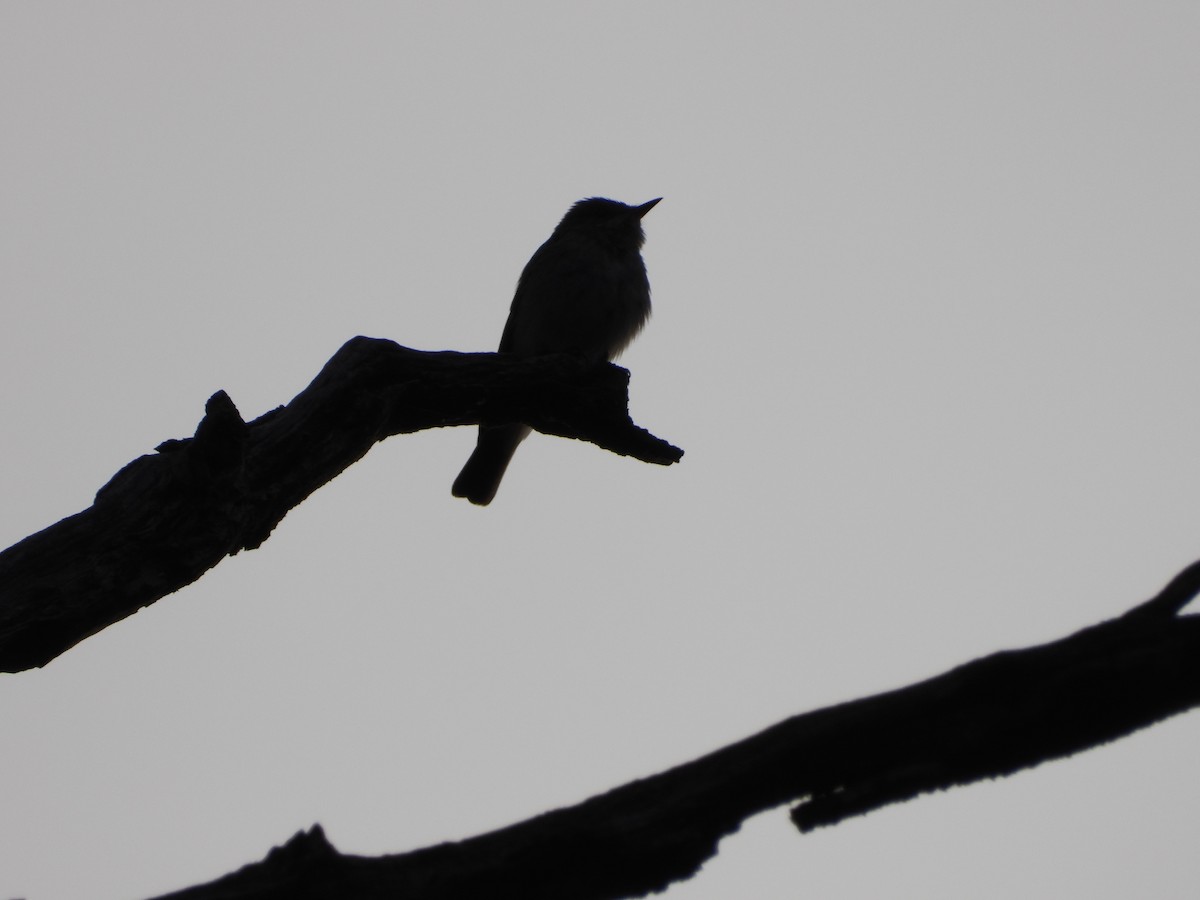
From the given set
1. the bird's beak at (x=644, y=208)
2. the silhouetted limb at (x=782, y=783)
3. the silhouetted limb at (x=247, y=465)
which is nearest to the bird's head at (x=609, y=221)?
the bird's beak at (x=644, y=208)

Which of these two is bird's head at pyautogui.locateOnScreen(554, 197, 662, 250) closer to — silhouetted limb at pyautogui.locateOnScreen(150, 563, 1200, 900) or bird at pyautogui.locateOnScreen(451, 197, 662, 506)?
bird at pyautogui.locateOnScreen(451, 197, 662, 506)

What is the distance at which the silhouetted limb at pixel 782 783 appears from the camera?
220cm

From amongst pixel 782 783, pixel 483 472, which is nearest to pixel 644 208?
pixel 483 472

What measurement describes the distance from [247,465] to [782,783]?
244 cm

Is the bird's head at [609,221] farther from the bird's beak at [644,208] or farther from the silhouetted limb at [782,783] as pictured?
the silhouetted limb at [782,783]

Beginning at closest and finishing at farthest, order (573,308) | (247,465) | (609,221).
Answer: (247,465)
(573,308)
(609,221)

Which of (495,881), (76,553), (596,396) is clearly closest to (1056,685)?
(495,881)

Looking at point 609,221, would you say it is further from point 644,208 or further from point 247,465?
point 247,465

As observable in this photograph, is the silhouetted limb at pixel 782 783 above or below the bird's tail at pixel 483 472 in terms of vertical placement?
below

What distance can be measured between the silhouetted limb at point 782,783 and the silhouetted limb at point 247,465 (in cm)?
160

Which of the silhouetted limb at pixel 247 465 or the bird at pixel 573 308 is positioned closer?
the silhouetted limb at pixel 247 465

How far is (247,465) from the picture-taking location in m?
4.16

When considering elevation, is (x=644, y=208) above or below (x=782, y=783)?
above

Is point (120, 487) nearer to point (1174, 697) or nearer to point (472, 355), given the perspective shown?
point (472, 355)
